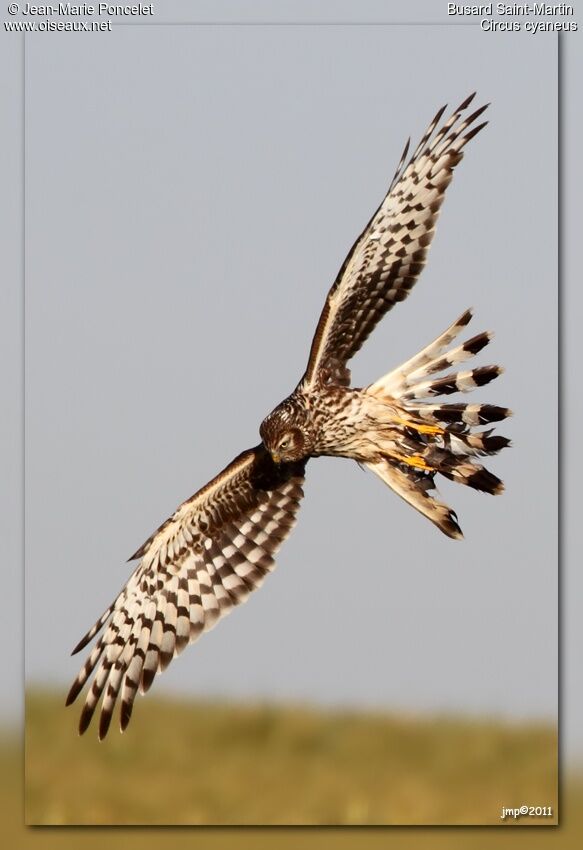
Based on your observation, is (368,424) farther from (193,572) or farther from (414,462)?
(193,572)

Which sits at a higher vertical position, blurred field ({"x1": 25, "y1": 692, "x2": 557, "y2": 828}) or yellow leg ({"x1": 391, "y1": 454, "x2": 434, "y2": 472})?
yellow leg ({"x1": 391, "y1": 454, "x2": 434, "y2": 472})

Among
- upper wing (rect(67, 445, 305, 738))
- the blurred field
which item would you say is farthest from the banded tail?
the blurred field

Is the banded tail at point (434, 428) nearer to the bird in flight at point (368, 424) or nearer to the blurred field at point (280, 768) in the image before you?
the bird in flight at point (368, 424)

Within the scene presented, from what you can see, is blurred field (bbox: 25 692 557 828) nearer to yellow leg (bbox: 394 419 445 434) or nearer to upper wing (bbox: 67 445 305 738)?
upper wing (bbox: 67 445 305 738)

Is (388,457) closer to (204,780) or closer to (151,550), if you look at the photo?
(151,550)

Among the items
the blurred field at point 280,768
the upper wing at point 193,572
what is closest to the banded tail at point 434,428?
the upper wing at point 193,572

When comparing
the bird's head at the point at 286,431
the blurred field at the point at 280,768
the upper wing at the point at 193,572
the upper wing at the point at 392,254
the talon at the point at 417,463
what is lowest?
the blurred field at the point at 280,768
